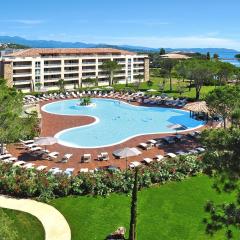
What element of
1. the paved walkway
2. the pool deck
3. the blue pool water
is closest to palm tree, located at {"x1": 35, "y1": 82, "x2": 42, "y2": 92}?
the blue pool water

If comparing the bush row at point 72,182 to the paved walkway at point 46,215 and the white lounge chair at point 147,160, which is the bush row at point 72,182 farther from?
the white lounge chair at point 147,160

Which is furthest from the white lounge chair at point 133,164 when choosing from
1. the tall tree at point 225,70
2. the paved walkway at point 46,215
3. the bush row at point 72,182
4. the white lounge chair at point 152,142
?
the tall tree at point 225,70

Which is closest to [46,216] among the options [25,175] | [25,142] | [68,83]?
[25,175]

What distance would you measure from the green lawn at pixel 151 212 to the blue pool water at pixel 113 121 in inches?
533

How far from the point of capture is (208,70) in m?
63.6

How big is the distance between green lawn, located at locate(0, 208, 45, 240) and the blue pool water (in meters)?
15.8

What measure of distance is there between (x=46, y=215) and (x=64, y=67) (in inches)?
2507

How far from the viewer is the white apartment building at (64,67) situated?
250 feet

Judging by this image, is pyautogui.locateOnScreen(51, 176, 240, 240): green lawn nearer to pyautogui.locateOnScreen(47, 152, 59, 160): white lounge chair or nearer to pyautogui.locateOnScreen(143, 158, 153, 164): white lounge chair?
pyautogui.locateOnScreen(143, 158, 153, 164): white lounge chair

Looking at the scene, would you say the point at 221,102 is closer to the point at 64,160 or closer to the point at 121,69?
the point at 64,160

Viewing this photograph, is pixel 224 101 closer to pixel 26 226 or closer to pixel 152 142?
pixel 152 142

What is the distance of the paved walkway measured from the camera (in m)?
21.1

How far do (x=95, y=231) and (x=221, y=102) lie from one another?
21.4 m

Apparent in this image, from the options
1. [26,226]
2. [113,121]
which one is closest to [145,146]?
[113,121]
